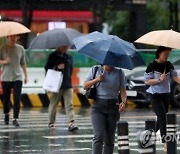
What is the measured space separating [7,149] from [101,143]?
3.02m

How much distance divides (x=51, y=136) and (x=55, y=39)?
1.87 meters

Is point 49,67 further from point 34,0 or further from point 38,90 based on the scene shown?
point 34,0

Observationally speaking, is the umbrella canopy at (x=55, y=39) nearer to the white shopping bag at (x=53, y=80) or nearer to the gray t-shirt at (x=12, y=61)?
the white shopping bag at (x=53, y=80)

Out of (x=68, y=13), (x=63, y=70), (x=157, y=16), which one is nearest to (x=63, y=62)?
(x=63, y=70)

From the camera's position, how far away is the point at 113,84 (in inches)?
369

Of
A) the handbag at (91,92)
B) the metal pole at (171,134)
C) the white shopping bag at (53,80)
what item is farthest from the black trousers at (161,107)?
the white shopping bag at (53,80)

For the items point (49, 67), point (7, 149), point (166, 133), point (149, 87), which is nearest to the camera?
point (166, 133)

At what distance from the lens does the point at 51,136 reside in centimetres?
1350

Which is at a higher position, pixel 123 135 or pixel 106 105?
pixel 106 105

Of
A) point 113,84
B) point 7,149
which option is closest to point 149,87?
point 113,84

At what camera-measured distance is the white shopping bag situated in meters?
14.0

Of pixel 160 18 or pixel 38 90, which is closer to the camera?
pixel 38 90

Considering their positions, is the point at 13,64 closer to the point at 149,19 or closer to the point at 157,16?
the point at 149,19

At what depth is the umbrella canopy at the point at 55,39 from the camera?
45.2ft
